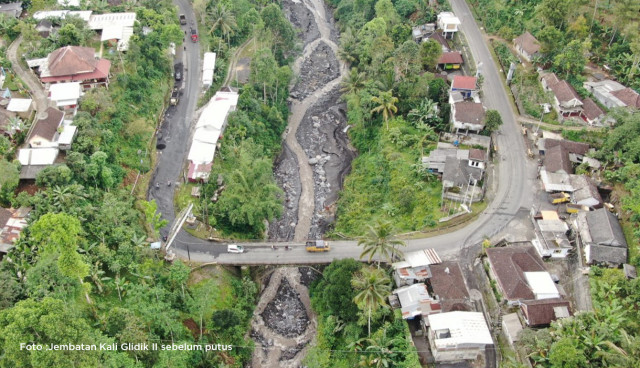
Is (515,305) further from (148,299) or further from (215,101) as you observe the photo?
(215,101)

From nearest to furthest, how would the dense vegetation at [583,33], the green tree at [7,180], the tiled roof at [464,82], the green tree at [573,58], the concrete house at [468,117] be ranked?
the green tree at [7,180]
the concrete house at [468,117]
the green tree at [573,58]
the dense vegetation at [583,33]
the tiled roof at [464,82]

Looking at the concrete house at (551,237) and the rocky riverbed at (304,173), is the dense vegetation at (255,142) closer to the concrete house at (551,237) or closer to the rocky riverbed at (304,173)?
the rocky riverbed at (304,173)

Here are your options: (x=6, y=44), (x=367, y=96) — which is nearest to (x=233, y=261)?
(x=367, y=96)

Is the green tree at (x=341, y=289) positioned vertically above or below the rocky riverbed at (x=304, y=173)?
above

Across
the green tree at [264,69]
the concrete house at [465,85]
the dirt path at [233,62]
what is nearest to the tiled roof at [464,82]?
the concrete house at [465,85]

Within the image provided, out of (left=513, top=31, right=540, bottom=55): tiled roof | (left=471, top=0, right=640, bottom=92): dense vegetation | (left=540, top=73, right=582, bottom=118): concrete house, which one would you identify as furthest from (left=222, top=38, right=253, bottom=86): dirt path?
(left=540, top=73, right=582, bottom=118): concrete house

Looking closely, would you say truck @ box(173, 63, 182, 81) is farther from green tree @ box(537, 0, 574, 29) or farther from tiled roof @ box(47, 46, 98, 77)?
green tree @ box(537, 0, 574, 29)
